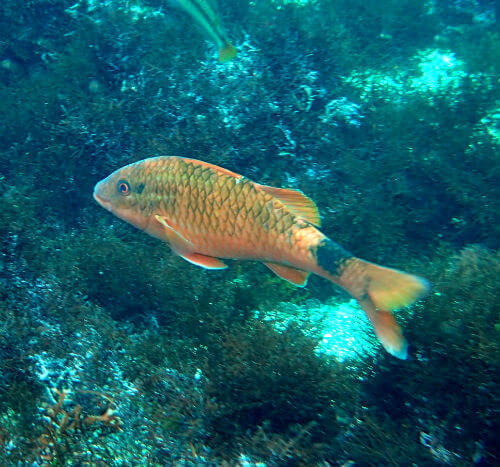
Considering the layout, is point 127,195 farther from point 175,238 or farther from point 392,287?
point 392,287

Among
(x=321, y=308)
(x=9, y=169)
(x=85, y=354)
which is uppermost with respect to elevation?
(x=9, y=169)

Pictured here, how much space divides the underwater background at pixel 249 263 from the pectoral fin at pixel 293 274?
2.07 ft

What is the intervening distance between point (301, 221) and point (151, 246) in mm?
2136

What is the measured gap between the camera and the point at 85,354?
10.6 ft

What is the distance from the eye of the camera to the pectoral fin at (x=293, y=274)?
285cm

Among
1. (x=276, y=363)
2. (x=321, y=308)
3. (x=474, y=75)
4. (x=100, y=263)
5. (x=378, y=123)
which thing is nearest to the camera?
(x=276, y=363)

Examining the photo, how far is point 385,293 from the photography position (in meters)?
2.33

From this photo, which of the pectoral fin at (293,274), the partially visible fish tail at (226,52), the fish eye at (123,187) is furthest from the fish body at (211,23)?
the pectoral fin at (293,274)

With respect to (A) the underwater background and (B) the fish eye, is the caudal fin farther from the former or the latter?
(B) the fish eye

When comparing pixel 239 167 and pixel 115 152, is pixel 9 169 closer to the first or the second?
pixel 115 152

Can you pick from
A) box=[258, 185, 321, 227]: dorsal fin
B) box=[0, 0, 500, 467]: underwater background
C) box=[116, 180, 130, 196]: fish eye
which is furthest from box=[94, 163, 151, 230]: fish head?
box=[258, 185, 321, 227]: dorsal fin

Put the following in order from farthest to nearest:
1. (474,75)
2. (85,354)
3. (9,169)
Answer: (474,75), (9,169), (85,354)

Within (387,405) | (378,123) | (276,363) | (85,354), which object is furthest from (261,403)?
(378,123)

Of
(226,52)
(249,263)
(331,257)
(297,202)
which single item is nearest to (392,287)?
(331,257)
